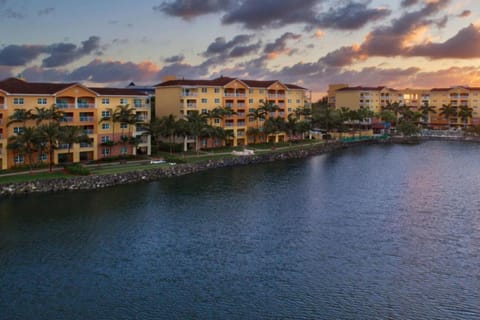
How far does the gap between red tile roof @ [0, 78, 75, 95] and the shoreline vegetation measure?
11591 millimetres

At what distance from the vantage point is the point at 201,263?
34.5m

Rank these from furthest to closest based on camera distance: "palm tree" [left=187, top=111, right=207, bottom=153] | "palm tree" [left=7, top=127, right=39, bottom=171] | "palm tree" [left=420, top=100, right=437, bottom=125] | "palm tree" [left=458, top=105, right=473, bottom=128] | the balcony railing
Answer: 1. "palm tree" [left=420, top=100, right=437, bottom=125]
2. "palm tree" [left=458, top=105, right=473, bottom=128]
3. "palm tree" [left=187, top=111, right=207, bottom=153]
4. the balcony railing
5. "palm tree" [left=7, top=127, right=39, bottom=171]

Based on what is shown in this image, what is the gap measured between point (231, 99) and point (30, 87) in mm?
40487

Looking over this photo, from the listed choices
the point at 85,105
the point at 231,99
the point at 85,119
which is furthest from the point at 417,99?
the point at 85,119

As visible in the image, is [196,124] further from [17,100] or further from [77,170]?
[17,100]

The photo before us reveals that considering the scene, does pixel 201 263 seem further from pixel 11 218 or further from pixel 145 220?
pixel 11 218

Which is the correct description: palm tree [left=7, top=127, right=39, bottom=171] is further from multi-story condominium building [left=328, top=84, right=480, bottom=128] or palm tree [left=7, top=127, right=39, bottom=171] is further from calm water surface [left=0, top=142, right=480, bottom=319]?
multi-story condominium building [left=328, top=84, right=480, bottom=128]

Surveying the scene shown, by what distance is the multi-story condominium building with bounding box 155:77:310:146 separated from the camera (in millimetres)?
90312

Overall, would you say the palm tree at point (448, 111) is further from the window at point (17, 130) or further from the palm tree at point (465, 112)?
the window at point (17, 130)

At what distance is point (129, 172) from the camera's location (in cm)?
6359

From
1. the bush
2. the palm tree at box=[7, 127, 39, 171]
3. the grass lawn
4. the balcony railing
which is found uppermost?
the balcony railing

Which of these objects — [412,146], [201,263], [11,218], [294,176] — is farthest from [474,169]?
[11,218]

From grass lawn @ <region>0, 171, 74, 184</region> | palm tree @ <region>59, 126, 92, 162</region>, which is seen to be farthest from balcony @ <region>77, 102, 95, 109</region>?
grass lawn @ <region>0, 171, 74, 184</region>

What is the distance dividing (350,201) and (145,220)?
872 inches
